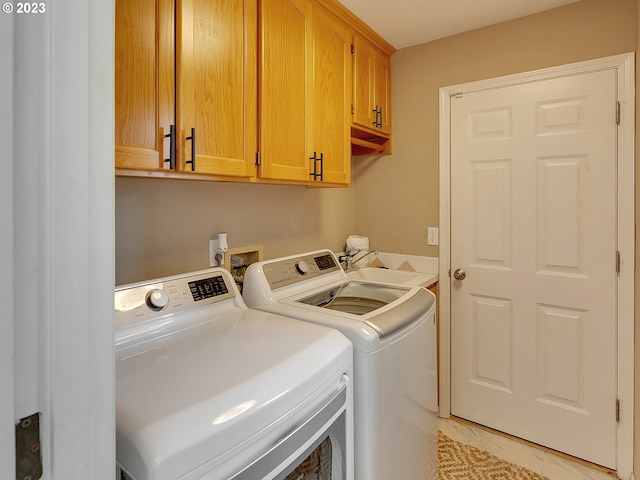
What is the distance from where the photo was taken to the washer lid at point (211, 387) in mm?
654

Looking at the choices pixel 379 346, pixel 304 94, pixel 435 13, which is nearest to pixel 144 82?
pixel 304 94

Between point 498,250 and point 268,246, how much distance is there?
134 centimetres

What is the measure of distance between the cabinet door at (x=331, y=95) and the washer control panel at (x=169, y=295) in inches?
28.9

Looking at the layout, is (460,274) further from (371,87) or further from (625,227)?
(371,87)

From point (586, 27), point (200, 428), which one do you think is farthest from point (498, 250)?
point (200, 428)

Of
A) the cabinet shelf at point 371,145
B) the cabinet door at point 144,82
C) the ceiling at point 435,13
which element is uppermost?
the ceiling at point 435,13

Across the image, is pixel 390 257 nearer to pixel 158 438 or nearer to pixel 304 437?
pixel 304 437

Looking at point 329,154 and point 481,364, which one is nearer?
point 329,154

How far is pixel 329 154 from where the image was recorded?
1.84 metres

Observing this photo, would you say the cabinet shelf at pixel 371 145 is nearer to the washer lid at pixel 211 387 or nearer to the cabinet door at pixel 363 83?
the cabinet door at pixel 363 83

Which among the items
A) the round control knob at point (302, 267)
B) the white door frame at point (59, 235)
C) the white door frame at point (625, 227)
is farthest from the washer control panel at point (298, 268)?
the white door frame at point (625, 227)

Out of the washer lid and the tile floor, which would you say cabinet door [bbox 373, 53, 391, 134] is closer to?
the washer lid

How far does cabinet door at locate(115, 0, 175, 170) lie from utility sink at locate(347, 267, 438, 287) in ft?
4.63

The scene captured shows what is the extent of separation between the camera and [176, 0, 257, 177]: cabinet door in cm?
116
